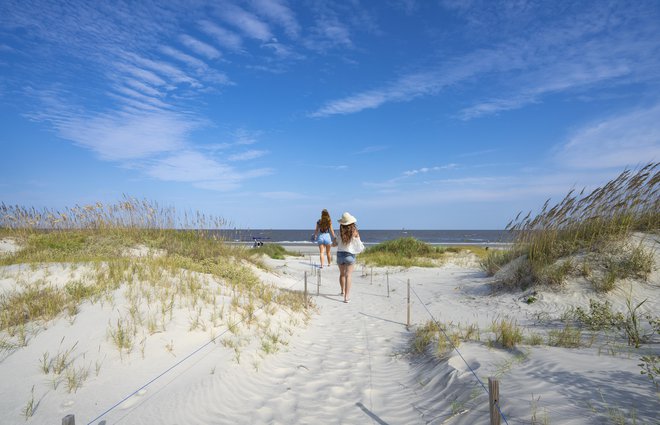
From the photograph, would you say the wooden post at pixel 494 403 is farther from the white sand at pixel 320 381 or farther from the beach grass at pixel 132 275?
the beach grass at pixel 132 275

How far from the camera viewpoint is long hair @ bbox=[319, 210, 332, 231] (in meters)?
13.7

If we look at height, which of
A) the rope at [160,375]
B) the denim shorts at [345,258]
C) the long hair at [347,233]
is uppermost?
the long hair at [347,233]

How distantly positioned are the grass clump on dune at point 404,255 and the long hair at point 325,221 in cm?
365

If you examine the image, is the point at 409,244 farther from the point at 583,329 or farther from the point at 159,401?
the point at 159,401

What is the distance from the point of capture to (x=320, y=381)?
4320 millimetres

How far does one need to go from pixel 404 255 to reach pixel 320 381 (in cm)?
1480

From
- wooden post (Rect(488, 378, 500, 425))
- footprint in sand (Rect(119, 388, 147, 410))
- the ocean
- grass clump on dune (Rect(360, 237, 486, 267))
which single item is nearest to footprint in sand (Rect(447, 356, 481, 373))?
wooden post (Rect(488, 378, 500, 425))

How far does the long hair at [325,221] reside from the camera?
1368 centimetres

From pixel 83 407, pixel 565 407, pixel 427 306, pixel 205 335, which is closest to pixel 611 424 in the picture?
pixel 565 407

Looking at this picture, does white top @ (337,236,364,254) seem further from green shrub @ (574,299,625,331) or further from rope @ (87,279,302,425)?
green shrub @ (574,299,625,331)

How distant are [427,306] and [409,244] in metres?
11.4

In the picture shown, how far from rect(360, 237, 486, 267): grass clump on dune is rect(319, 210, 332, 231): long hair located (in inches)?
144

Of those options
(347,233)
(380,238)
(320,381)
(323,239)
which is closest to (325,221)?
(323,239)

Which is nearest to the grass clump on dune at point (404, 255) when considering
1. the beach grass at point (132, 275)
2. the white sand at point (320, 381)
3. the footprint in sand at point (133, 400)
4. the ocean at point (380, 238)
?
the ocean at point (380, 238)
